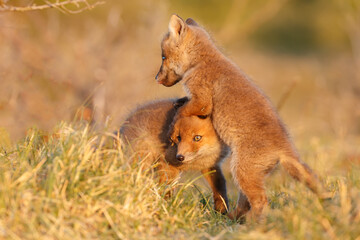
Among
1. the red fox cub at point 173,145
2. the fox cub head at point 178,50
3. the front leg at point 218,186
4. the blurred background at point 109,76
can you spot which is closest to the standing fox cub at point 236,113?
the fox cub head at point 178,50

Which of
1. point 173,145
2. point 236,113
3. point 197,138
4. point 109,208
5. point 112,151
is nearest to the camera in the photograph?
point 109,208

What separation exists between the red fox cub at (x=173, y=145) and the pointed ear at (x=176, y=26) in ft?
2.52

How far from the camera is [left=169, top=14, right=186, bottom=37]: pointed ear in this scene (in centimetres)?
523

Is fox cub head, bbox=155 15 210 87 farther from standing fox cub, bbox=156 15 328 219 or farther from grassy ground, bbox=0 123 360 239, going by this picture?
grassy ground, bbox=0 123 360 239

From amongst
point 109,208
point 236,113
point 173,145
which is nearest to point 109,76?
point 173,145

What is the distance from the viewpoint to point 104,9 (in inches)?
814

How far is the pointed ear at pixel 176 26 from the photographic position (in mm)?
5227

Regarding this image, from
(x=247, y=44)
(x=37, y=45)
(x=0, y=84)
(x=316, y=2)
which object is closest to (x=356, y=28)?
(x=37, y=45)

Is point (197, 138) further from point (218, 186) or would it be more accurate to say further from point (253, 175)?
point (253, 175)

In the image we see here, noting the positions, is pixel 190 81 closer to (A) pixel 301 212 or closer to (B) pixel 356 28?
(A) pixel 301 212

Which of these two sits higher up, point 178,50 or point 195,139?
point 178,50

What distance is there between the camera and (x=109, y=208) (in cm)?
340

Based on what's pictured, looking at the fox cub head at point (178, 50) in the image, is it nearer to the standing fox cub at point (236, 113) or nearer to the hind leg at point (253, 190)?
the standing fox cub at point (236, 113)

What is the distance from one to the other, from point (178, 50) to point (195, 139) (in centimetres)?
116
